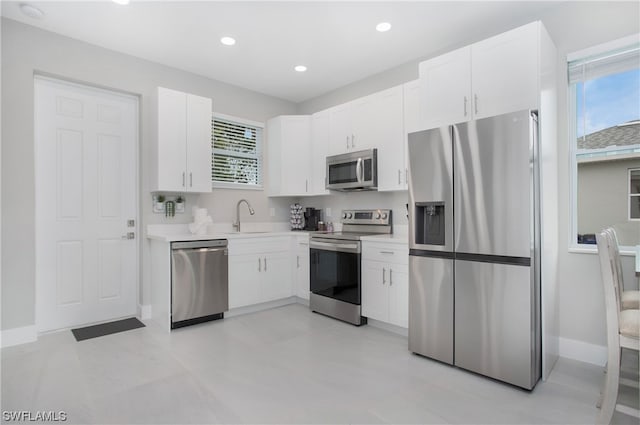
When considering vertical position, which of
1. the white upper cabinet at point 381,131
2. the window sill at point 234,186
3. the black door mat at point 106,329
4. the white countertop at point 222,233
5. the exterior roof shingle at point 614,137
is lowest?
the black door mat at point 106,329

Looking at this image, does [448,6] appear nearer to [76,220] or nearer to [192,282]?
[192,282]

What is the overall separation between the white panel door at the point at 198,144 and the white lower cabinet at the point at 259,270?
79cm

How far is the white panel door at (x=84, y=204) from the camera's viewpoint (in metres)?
3.22

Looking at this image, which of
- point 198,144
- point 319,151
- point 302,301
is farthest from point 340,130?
point 302,301

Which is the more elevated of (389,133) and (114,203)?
(389,133)

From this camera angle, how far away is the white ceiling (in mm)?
2797

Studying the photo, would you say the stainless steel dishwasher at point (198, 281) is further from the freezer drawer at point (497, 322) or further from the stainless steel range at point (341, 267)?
the freezer drawer at point (497, 322)

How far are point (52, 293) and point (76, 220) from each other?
0.72 meters

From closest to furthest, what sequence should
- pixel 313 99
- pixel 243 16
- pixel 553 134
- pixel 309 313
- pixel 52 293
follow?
1. pixel 553 134
2. pixel 243 16
3. pixel 52 293
4. pixel 309 313
5. pixel 313 99

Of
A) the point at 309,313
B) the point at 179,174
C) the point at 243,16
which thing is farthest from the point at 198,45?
the point at 309,313

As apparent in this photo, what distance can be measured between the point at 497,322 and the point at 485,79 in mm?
1776

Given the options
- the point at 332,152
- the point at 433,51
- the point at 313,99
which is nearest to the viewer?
the point at 433,51

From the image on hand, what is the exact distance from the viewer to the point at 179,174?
3705mm

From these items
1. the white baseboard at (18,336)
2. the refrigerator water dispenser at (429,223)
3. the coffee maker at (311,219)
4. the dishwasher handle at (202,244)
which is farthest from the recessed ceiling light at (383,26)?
the white baseboard at (18,336)
